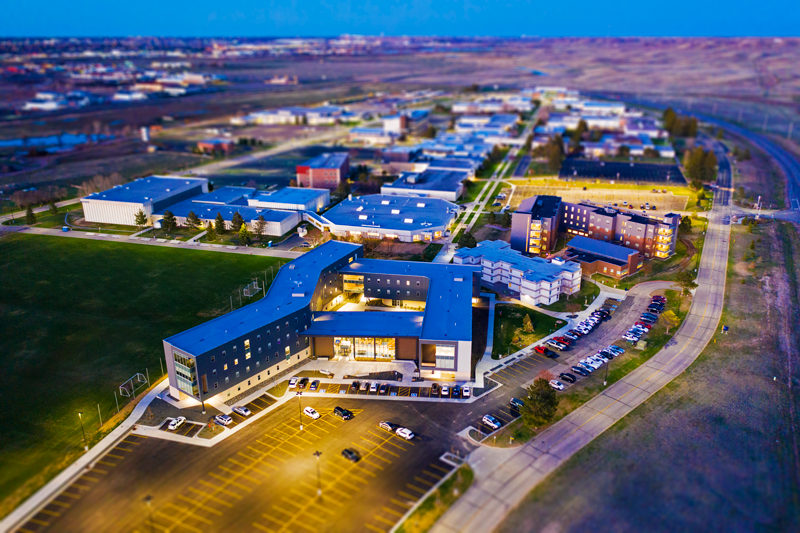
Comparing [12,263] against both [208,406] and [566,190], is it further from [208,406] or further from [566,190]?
[566,190]

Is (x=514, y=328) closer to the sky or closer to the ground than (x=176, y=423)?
closer to the sky

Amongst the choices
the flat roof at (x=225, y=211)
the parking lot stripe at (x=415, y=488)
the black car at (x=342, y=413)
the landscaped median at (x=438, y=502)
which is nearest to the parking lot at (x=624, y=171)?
the flat roof at (x=225, y=211)

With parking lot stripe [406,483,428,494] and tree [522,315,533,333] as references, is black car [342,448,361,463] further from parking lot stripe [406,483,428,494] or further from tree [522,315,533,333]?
tree [522,315,533,333]

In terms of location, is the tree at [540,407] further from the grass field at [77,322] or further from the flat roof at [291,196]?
the flat roof at [291,196]

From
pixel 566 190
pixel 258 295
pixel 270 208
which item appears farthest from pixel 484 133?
pixel 258 295

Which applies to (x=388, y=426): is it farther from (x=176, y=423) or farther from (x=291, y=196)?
(x=291, y=196)

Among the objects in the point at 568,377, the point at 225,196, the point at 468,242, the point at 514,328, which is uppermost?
the point at 225,196

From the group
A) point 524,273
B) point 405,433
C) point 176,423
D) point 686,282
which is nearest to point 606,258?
point 686,282
